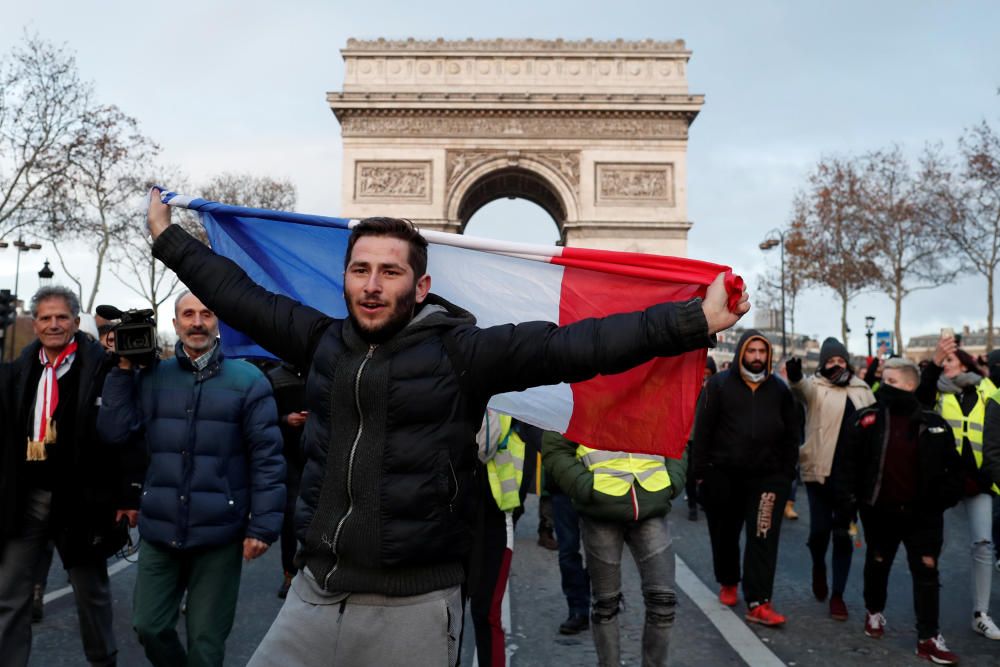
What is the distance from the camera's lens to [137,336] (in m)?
3.23

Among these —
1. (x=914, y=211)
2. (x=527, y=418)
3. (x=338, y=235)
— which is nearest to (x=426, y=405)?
(x=527, y=418)

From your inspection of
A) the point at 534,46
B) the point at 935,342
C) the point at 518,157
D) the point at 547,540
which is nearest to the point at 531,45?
the point at 534,46

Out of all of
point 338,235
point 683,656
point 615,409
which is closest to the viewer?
point 615,409

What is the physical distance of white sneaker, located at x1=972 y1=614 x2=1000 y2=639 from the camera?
4.82 metres

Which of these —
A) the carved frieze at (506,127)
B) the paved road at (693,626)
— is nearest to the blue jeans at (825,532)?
the paved road at (693,626)

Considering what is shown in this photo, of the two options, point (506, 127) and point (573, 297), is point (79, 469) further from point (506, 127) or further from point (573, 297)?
point (506, 127)

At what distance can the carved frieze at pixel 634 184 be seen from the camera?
102 feet

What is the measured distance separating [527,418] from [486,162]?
Answer: 97.4 feet

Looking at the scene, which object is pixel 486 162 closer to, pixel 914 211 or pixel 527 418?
pixel 914 211

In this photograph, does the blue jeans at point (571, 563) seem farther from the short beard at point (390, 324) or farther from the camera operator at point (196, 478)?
the short beard at point (390, 324)

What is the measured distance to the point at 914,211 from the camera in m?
31.5

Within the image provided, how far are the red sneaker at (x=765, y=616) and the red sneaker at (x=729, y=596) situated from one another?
1.34ft

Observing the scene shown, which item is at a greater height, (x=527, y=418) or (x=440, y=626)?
(x=527, y=418)

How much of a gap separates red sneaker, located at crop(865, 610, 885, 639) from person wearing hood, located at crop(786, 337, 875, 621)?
0.87 feet
